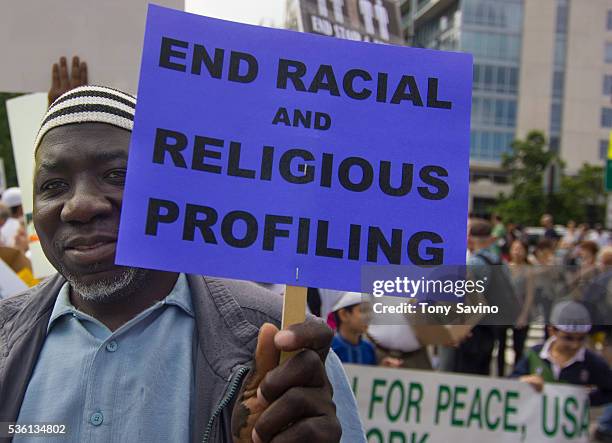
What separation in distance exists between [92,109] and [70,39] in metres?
0.93

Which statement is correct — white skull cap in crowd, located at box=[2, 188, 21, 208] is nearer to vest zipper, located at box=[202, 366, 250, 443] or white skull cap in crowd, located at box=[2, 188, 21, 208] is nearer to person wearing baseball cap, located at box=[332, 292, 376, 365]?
person wearing baseball cap, located at box=[332, 292, 376, 365]

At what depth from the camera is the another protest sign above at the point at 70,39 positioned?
233 centimetres

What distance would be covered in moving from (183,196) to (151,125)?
15 cm

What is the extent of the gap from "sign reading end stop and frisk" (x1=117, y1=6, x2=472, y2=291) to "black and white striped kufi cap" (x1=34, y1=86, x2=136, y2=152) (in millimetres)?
172

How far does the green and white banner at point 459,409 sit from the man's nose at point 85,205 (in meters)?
2.66

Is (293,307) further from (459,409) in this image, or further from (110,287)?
(459,409)

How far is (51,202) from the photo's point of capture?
1.57 metres

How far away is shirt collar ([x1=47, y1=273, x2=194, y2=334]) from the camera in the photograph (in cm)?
159

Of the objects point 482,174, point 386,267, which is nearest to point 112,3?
point 386,267

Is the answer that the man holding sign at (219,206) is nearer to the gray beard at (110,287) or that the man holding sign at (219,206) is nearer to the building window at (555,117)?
the gray beard at (110,287)

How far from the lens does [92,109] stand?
1572 mm

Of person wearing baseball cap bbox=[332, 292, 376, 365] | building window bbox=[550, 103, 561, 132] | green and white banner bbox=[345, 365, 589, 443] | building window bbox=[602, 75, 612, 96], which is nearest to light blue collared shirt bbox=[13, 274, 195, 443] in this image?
person wearing baseball cap bbox=[332, 292, 376, 365]

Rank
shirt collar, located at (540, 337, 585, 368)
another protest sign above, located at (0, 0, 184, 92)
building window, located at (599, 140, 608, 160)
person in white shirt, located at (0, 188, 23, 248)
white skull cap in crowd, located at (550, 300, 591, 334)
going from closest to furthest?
another protest sign above, located at (0, 0, 184, 92)
white skull cap in crowd, located at (550, 300, 591, 334)
shirt collar, located at (540, 337, 585, 368)
person in white shirt, located at (0, 188, 23, 248)
building window, located at (599, 140, 608, 160)

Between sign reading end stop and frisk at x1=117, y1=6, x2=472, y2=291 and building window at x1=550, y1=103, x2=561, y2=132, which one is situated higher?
building window at x1=550, y1=103, x2=561, y2=132
